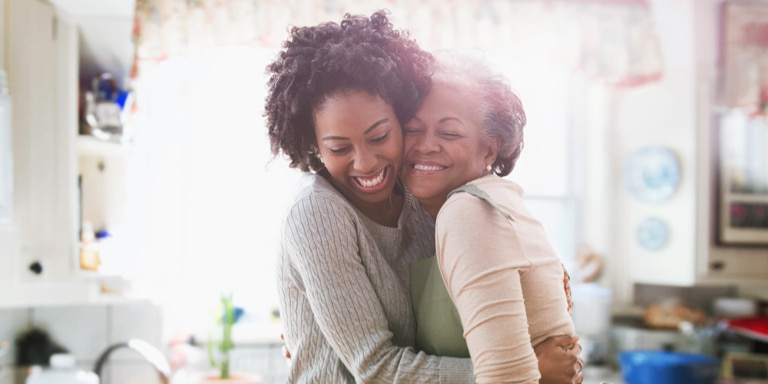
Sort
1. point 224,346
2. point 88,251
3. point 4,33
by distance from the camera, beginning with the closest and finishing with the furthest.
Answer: point 4,33
point 88,251
point 224,346

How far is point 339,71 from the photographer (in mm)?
724

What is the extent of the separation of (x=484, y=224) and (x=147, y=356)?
155cm

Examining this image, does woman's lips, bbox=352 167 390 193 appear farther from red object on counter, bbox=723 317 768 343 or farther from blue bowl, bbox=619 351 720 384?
red object on counter, bbox=723 317 768 343

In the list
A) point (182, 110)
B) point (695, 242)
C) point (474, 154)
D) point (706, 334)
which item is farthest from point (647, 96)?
point (474, 154)

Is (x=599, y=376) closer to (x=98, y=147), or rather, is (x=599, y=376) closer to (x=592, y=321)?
(x=592, y=321)

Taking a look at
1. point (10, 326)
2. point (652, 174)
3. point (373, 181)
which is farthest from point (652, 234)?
point (10, 326)

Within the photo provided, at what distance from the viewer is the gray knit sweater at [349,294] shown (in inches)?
27.4

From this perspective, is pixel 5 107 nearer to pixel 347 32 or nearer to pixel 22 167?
pixel 22 167

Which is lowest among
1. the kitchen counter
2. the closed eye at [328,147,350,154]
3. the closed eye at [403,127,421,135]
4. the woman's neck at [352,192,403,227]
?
the kitchen counter

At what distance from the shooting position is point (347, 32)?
0.75 metres

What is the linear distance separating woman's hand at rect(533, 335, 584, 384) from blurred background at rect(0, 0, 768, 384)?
0.88m

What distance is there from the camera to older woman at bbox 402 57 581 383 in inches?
24.2

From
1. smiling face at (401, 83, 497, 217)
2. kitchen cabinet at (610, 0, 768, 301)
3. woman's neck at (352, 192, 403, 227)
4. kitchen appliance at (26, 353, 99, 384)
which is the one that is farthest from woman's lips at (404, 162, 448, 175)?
kitchen cabinet at (610, 0, 768, 301)

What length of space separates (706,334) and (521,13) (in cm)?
137
